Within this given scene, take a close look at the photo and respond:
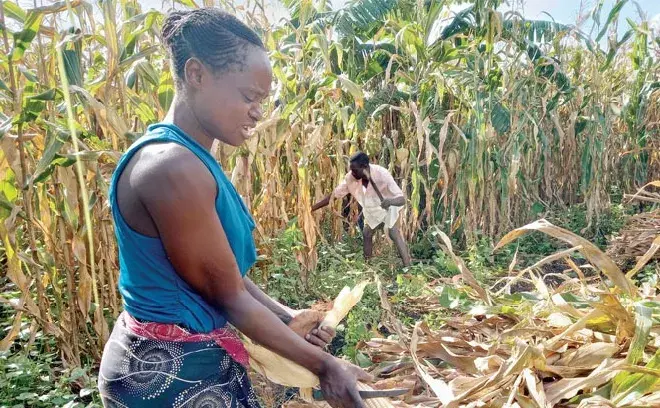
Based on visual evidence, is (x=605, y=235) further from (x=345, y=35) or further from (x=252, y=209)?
(x=252, y=209)

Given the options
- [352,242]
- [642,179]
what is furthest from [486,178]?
[642,179]

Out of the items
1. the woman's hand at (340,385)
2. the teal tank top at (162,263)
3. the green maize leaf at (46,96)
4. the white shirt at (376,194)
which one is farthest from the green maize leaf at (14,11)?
the white shirt at (376,194)

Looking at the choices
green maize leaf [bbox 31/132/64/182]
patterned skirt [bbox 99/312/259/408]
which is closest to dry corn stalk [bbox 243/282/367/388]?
patterned skirt [bbox 99/312/259/408]

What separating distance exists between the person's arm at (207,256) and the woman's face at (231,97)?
0.12 meters

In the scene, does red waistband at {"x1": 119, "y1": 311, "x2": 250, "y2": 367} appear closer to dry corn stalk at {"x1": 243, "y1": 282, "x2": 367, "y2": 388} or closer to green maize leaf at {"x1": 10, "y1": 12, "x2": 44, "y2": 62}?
dry corn stalk at {"x1": 243, "y1": 282, "x2": 367, "y2": 388}

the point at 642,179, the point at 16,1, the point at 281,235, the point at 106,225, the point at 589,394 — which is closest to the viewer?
the point at 589,394

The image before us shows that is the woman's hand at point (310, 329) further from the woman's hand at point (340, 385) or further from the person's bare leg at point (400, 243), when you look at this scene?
the person's bare leg at point (400, 243)

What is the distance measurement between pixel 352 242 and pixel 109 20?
374 centimetres

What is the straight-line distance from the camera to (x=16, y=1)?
2.15 meters

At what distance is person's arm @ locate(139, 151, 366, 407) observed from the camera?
0.93 metres

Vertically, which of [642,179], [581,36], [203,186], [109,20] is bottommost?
[642,179]

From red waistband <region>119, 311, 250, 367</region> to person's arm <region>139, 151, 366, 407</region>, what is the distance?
81mm

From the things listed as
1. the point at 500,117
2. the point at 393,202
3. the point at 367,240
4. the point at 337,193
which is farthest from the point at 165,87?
the point at 500,117

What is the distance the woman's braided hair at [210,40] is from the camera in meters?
1.03
